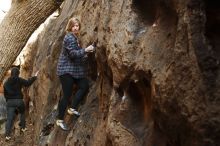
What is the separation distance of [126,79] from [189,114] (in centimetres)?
159

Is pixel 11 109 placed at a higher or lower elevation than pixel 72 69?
lower

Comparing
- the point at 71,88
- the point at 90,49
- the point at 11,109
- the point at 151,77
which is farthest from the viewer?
the point at 11,109

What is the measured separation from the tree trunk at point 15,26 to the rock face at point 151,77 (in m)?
1.06

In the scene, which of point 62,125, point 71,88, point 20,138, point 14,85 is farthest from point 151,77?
point 20,138

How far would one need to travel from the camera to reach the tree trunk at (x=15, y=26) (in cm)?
736

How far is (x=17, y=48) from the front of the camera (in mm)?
7484

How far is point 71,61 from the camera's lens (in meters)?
8.51

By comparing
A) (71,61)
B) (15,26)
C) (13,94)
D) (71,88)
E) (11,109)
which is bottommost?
(11,109)

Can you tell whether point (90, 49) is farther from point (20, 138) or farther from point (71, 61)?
point (20, 138)

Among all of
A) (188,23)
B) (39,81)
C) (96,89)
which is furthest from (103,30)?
(39,81)

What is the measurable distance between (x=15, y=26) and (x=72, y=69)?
4.87 ft

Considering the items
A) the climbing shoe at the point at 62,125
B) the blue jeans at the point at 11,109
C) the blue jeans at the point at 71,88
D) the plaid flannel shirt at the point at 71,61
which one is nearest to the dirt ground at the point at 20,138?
the blue jeans at the point at 11,109

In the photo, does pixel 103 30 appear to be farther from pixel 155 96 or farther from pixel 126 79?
pixel 155 96

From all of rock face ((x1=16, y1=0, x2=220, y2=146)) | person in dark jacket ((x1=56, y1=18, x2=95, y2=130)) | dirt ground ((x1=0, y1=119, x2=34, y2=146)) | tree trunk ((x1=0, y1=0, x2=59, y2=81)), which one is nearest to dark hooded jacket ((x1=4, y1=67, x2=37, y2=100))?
dirt ground ((x1=0, y1=119, x2=34, y2=146))
